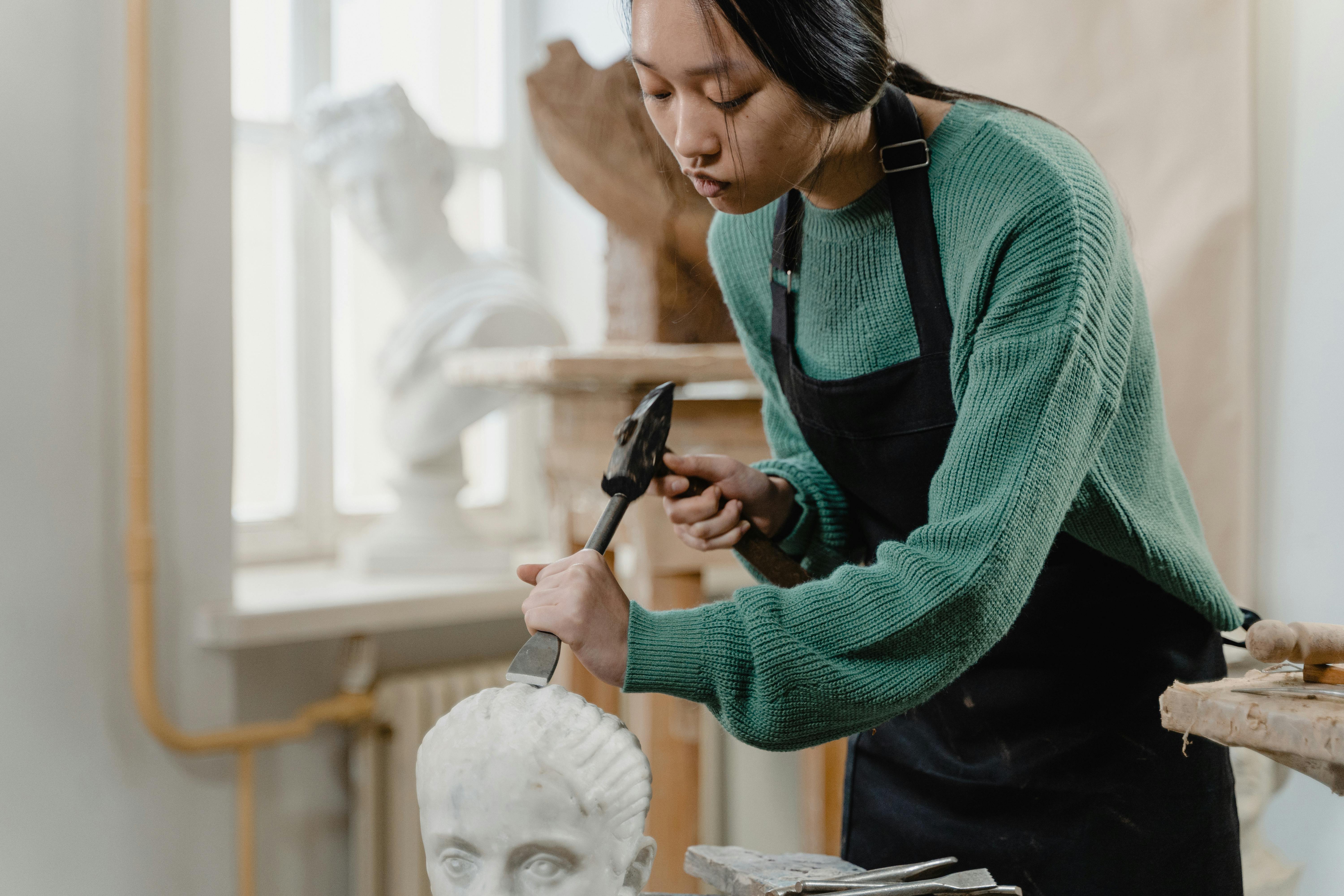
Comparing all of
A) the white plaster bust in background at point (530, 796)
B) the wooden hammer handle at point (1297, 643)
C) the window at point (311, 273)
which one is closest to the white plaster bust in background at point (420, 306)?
the window at point (311, 273)

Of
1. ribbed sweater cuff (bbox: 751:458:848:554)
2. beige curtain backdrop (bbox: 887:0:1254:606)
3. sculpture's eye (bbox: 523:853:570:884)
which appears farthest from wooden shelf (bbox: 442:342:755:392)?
Answer: sculpture's eye (bbox: 523:853:570:884)

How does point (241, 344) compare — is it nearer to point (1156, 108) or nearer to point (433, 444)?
point (433, 444)

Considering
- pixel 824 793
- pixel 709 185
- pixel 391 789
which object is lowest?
pixel 391 789

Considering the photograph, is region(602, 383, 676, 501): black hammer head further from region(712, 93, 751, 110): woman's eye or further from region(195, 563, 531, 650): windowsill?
region(195, 563, 531, 650): windowsill

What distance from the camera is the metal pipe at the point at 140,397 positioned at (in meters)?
1.82

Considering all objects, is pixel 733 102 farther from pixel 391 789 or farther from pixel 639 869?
pixel 391 789

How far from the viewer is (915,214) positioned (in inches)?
35.7

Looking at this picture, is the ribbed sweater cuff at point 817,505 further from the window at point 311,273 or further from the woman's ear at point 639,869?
the window at point 311,273

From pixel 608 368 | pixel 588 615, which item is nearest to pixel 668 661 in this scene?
pixel 588 615

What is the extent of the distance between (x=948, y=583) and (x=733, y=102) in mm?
363

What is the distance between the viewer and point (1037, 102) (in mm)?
1944

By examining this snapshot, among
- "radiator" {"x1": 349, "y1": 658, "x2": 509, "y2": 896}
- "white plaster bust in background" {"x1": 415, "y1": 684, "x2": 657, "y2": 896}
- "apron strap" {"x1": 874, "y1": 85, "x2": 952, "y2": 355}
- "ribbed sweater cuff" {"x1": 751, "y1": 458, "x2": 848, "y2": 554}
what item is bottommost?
"radiator" {"x1": 349, "y1": 658, "x2": 509, "y2": 896}

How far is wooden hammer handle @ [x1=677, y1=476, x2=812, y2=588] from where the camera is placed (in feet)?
3.48

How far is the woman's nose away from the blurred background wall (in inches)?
47.9
